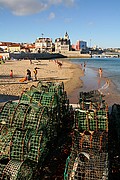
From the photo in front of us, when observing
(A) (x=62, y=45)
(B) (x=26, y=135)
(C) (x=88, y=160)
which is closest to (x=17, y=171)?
(B) (x=26, y=135)

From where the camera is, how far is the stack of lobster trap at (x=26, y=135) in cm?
488

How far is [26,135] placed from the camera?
17.6ft

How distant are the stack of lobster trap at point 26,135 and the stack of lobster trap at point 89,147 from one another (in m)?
0.79

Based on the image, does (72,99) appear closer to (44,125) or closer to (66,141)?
(66,141)

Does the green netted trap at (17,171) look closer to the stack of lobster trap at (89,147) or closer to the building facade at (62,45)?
the stack of lobster trap at (89,147)

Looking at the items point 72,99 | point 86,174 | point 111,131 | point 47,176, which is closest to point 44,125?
point 47,176

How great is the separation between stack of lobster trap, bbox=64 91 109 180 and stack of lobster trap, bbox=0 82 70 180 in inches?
31.2

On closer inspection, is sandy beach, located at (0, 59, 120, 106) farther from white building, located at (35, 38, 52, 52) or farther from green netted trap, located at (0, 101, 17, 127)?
white building, located at (35, 38, 52, 52)

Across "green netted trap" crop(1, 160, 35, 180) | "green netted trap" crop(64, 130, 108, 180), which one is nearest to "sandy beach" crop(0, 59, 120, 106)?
"green netted trap" crop(64, 130, 108, 180)

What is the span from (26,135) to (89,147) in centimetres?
159

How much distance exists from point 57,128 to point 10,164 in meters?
3.14

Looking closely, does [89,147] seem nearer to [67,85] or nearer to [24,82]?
[67,85]

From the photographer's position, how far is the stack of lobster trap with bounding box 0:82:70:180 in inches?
192

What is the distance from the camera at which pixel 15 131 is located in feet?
17.7
